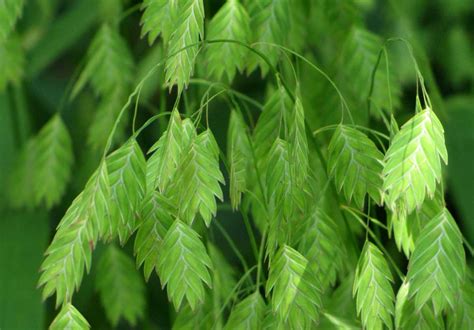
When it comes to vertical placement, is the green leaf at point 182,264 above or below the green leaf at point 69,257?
below

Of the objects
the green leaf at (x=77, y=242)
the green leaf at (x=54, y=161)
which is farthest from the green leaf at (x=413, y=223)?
the green leaf at (x=54, y=161)

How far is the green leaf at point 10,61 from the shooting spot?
143 cm

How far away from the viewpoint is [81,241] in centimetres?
82

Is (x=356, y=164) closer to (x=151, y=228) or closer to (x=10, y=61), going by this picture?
(x=151, y=228)

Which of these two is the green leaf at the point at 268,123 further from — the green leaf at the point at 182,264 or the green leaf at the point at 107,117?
the green leaf at the point at 107,117

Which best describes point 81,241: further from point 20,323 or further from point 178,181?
point 20,323

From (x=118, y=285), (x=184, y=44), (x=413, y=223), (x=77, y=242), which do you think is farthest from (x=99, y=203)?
(x=118, y=285)

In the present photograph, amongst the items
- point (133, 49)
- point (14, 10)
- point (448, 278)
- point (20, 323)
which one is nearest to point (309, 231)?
point (448, 278)

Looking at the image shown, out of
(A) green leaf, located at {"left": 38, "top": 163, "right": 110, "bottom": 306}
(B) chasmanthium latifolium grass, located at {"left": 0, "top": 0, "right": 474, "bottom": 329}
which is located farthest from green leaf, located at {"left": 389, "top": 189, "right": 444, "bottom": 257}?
(A) green leaf, located at {"left": 38, "top": 163, "right": 110, "bottom": 306}

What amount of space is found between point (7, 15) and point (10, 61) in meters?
0.34

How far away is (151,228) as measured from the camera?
90cm

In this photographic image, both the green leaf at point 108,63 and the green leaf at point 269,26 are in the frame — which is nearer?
the green leaf at point 269,26

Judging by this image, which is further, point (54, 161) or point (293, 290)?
point (54, 161)

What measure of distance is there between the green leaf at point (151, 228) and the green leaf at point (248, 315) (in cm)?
11
